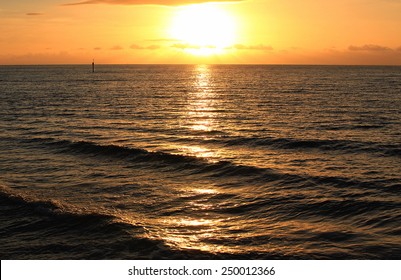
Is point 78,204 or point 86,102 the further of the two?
point 86,102

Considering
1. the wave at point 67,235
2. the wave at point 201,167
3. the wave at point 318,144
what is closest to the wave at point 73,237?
the wave at point 67,235

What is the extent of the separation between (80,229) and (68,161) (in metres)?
12.8

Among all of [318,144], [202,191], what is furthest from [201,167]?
[318,144]

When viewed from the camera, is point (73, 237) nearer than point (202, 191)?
Yes

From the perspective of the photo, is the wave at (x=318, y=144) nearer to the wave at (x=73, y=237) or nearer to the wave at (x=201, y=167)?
the wave at (x=201, y=167)

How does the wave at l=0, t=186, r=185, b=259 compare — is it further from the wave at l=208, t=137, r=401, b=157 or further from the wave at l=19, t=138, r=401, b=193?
the wave at l=208, t=137, r=401, b=157

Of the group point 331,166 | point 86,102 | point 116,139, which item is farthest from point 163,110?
point 331,166

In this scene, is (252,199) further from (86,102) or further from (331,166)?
(86,102)

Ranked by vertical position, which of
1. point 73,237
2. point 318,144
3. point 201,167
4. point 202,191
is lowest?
point 73,237

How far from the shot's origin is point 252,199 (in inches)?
859

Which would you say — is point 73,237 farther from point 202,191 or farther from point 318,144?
point 318,144

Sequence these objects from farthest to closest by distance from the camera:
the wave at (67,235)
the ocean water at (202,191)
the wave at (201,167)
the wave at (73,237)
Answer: the wave at (201,167) → the ocean water at (202,191) → the wave at (67,235) → the wave at (73,237)

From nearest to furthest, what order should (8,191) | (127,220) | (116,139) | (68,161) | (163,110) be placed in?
(127,220)
(8,191)
(68,161)
(116,139)
(163,110)

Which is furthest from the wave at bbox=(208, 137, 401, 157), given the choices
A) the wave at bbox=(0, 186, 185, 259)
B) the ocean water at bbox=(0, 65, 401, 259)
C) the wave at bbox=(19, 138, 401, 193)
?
the wave at bbox=(0, 186, 185, 259)
